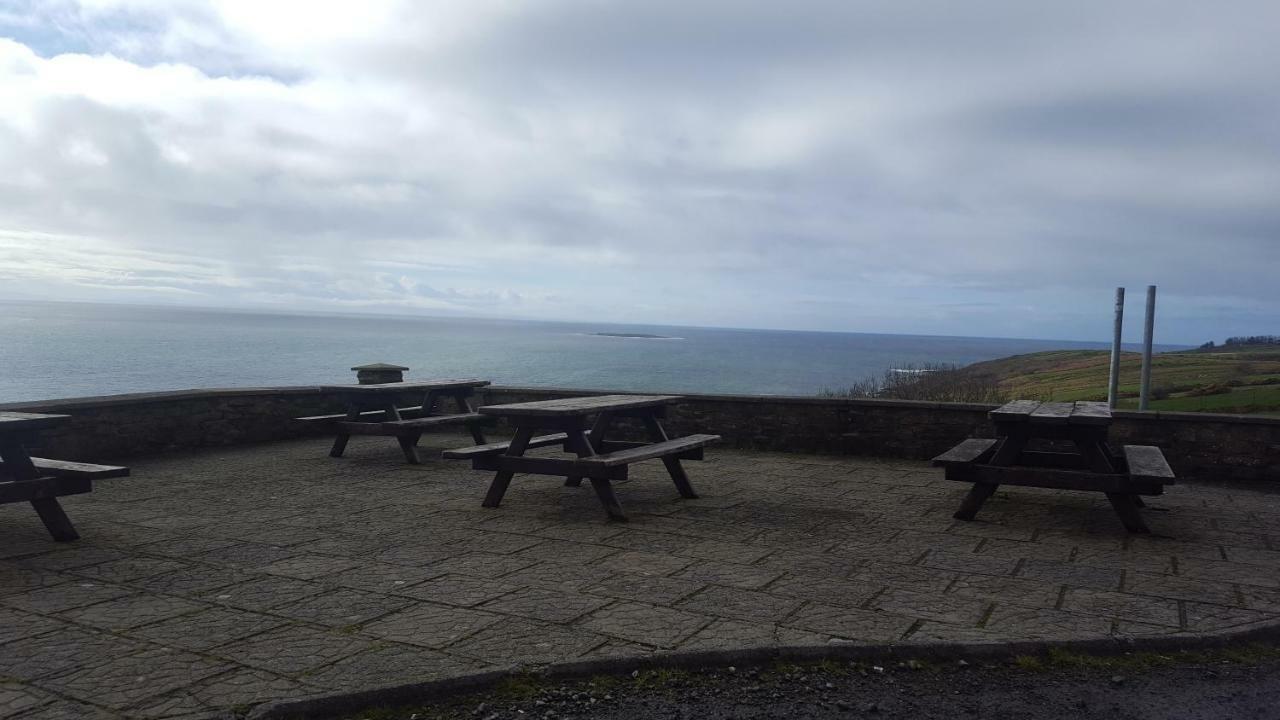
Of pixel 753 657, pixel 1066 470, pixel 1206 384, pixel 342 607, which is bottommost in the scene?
pixel 342 607

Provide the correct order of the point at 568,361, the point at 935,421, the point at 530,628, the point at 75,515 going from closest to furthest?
the point at 530,628 → the point at 75,515 → the point at 935,421 → the point at 568,361

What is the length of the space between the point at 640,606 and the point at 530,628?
527mm

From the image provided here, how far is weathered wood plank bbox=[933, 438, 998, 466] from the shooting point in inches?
227

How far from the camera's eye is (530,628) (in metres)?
3.50

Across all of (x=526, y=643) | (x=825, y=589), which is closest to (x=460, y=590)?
(x=526, y=643)

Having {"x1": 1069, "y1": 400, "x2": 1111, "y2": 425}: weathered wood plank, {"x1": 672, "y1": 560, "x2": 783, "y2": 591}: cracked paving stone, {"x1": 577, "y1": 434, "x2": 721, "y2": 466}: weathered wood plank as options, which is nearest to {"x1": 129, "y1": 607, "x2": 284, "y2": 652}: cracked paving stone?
{"x1": 672, "y1": 560, "x2": 783, "y2": 591}: cracked paving stone

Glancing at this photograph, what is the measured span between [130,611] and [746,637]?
254cm

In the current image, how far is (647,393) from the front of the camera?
8.91 m

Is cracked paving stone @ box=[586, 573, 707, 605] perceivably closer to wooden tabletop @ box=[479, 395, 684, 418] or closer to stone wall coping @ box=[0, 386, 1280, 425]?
wooden tabletop @ box=[479, 395, 684, 418]

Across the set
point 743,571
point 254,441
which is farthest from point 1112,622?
point 254,441

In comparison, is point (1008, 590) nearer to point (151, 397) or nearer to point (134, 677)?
point (134, 677)

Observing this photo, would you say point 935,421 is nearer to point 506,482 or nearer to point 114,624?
point 506,482

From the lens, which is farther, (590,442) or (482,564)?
(590,442)

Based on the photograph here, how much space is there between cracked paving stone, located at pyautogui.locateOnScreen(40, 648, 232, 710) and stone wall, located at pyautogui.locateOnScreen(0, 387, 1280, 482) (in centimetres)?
509
